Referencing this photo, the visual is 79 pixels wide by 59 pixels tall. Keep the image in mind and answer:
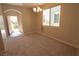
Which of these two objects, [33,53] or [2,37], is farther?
[33,53]

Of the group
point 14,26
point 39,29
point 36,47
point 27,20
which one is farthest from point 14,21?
point 36,47

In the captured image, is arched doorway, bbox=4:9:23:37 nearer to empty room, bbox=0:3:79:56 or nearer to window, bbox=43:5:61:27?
empty room, bbox=0:3:79:56

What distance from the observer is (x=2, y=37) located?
3.15ft

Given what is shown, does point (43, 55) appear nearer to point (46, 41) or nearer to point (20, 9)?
point (46, 41)

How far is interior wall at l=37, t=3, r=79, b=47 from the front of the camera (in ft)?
3.34

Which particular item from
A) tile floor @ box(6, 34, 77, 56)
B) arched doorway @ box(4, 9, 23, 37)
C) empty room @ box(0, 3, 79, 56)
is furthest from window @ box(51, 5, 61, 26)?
arched doorway @ box(4, 9, 23, 37)

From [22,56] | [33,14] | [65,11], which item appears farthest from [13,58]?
[65,11]

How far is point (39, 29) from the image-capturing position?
108cm

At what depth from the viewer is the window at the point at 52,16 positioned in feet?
3.42

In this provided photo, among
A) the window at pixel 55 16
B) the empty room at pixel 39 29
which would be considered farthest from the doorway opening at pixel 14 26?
the window at pixel 55 16

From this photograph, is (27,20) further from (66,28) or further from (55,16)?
(66,28)

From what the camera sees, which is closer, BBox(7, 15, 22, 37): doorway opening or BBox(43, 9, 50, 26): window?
BBox(7, 15, 22, 37): doorway opening

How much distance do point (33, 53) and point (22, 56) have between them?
0.15m

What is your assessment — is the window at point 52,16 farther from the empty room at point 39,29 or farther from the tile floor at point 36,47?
the tile floor at point 36,47
